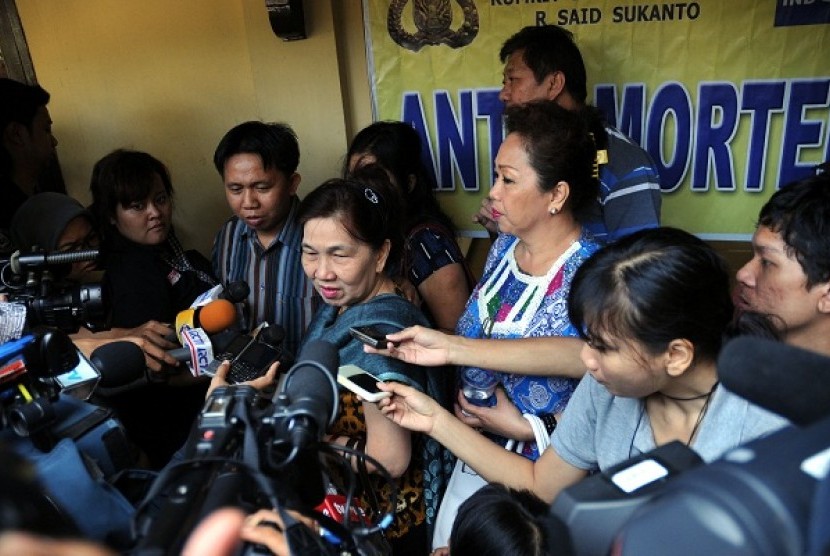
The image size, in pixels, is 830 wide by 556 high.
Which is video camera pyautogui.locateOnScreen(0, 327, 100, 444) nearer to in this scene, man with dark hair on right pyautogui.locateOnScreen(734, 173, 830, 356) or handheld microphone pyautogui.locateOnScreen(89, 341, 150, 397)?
handheld microphone pyautogui.locateOnScreen(89, 341, 150, 397)

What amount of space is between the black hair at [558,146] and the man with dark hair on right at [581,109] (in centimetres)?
29

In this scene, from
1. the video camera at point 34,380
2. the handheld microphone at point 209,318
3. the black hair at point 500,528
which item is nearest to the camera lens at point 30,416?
the video camera at point 34,380

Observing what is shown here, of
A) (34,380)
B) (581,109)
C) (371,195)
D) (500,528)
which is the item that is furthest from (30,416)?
(581,109)

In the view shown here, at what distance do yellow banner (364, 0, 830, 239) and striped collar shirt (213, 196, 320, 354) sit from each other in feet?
3.18

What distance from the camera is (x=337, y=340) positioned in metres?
1.57

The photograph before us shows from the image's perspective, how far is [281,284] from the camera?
220 cm

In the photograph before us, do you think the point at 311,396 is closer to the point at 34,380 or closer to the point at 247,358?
the point at 34,380

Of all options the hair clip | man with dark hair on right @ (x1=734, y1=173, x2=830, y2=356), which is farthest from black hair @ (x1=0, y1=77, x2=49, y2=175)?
man with dark hair on right @ (x1=734, y1=173, x2=830, y2=356)

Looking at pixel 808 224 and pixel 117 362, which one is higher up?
pixel 808 224

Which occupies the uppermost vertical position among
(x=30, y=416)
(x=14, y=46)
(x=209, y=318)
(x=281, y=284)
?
(x=14, y=46)

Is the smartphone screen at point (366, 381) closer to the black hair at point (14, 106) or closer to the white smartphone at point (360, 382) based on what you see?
the white smartphone at point (360, 382)

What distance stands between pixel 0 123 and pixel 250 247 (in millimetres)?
1177

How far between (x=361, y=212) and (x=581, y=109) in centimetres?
99

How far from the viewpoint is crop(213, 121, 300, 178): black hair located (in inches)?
87.0
